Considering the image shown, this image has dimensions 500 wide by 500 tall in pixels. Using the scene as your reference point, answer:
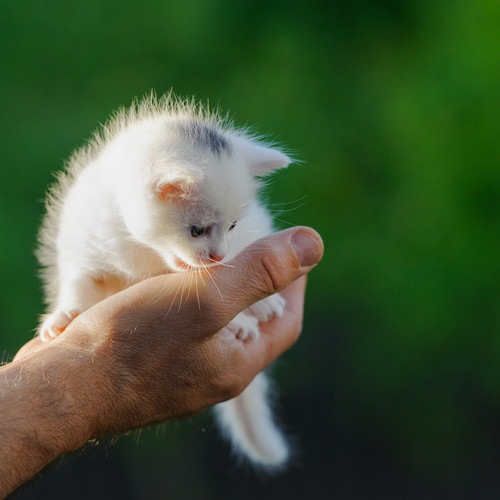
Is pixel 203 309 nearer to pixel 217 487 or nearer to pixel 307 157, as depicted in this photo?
pixel 307 157

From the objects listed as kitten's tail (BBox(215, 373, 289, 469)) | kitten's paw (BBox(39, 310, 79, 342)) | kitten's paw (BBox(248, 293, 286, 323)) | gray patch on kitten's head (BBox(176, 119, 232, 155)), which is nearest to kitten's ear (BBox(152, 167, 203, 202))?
gray patch on kitten's head (BBox(176, 119, 232, 155))

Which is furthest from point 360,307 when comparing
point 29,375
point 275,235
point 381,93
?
point 29,375

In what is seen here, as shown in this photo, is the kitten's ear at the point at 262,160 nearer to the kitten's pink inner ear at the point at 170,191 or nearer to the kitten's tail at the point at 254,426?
the kitten's pink inner ear at the point at 170,191

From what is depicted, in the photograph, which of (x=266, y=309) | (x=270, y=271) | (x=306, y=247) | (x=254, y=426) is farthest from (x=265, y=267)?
(x=254, y=426)

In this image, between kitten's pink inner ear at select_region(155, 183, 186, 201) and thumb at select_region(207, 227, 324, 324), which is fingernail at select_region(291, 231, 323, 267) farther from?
kitten's pink inner ear at select_region(155, 183, 186, 201)

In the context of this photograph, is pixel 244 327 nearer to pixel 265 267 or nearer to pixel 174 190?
pixel 265 267
